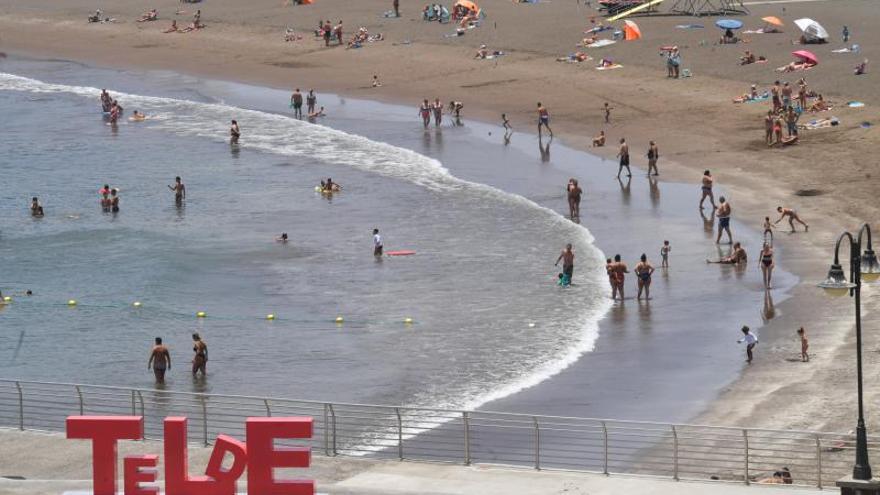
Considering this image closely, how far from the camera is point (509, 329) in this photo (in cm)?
3822

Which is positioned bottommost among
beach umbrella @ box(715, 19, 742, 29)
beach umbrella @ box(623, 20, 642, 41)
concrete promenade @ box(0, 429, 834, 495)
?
concrete promenade @ box(0, 429, 834, 495)

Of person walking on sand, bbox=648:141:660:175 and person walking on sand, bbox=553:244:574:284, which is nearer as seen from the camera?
person walking on sand, bbox=553:244:574:284

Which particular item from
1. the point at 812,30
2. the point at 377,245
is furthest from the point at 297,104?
the point at 377,245

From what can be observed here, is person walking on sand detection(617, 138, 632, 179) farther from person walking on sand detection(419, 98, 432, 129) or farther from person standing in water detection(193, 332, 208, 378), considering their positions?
person standing in water detection(193, 332, 208, 378)

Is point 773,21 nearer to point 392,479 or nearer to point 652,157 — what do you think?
point 652,157

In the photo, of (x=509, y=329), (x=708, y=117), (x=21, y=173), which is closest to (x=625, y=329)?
(x=509, y=329)

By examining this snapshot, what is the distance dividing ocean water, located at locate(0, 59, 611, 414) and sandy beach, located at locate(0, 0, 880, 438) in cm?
485

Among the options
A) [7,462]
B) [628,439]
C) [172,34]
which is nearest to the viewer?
[7,462]

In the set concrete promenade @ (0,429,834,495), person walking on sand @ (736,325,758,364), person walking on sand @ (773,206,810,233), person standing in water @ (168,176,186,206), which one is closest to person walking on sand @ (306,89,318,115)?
person standing in water @ (168,176,186,206)

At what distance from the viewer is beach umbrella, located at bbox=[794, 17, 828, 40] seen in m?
68.3

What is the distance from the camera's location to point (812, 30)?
68500 millimetres

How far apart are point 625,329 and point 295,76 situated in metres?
43.3

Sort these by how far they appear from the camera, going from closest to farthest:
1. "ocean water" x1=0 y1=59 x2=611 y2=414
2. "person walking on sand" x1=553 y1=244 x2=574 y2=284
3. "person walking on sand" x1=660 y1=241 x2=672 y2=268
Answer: "ocean water" x1=0 y1=59 x2=611 y2=414
"person walking on sand" x1=553 y1=244 x2=574 y2=284
"person walking on sand" x1=660 y1=241 x2=672 y2=268

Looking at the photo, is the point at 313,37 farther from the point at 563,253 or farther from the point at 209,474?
the point at 209,474
